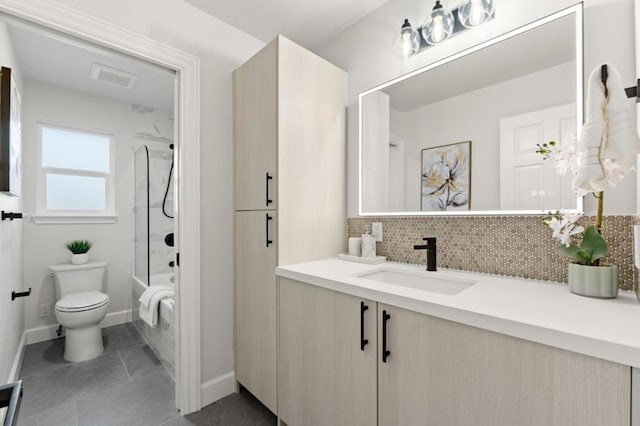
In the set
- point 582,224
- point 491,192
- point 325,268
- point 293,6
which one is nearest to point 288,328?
point 325,268

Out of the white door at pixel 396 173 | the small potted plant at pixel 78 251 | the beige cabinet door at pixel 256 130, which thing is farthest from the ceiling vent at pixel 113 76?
the white door at pixel 396 173

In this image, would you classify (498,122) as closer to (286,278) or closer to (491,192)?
(491,192)

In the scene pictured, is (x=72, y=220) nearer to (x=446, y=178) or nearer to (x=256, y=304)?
(x=256, y=304)

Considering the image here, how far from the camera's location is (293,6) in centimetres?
180

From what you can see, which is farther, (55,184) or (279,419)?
(55,184)

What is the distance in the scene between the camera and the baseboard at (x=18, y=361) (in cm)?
193

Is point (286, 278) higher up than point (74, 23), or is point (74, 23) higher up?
point (74, 23)

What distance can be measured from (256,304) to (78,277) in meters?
2.25

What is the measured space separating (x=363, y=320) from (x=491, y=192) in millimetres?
873

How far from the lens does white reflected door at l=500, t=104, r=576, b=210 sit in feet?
3.85

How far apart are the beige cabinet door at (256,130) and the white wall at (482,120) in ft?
2.61

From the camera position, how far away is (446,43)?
5.03 ft

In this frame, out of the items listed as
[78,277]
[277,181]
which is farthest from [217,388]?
[78,277]

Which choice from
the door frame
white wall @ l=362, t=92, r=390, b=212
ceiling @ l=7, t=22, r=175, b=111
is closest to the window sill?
ceiling @ l=7, t=22, r=175, b=111
